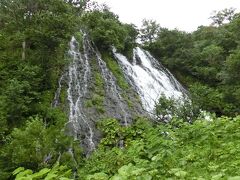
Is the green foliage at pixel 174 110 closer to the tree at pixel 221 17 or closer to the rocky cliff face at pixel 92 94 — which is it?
the rocky cliff face at pixel 92 94

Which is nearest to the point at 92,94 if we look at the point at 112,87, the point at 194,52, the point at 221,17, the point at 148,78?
the point at 112,87

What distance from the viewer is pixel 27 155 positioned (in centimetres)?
827

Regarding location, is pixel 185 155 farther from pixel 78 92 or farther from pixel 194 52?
pixel 194 52

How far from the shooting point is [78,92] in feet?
53.9

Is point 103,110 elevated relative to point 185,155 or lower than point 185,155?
elevated

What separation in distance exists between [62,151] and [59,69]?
8839mm

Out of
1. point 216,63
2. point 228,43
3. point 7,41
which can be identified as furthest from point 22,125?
point 228,43

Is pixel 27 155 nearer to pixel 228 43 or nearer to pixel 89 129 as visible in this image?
pixel 89 129

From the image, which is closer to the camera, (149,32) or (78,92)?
(78,92)

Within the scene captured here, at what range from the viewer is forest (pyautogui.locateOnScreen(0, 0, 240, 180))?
3749mm

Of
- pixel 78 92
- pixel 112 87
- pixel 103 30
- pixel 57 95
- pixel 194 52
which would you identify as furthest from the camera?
pixel 194 52

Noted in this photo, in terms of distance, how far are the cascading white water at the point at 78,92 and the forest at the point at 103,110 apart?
442 mm

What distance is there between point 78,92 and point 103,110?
1642 millimetres

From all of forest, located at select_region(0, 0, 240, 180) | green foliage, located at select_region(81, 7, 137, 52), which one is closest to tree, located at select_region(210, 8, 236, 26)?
forest, located at select_region(0, 0, 240, 180)
